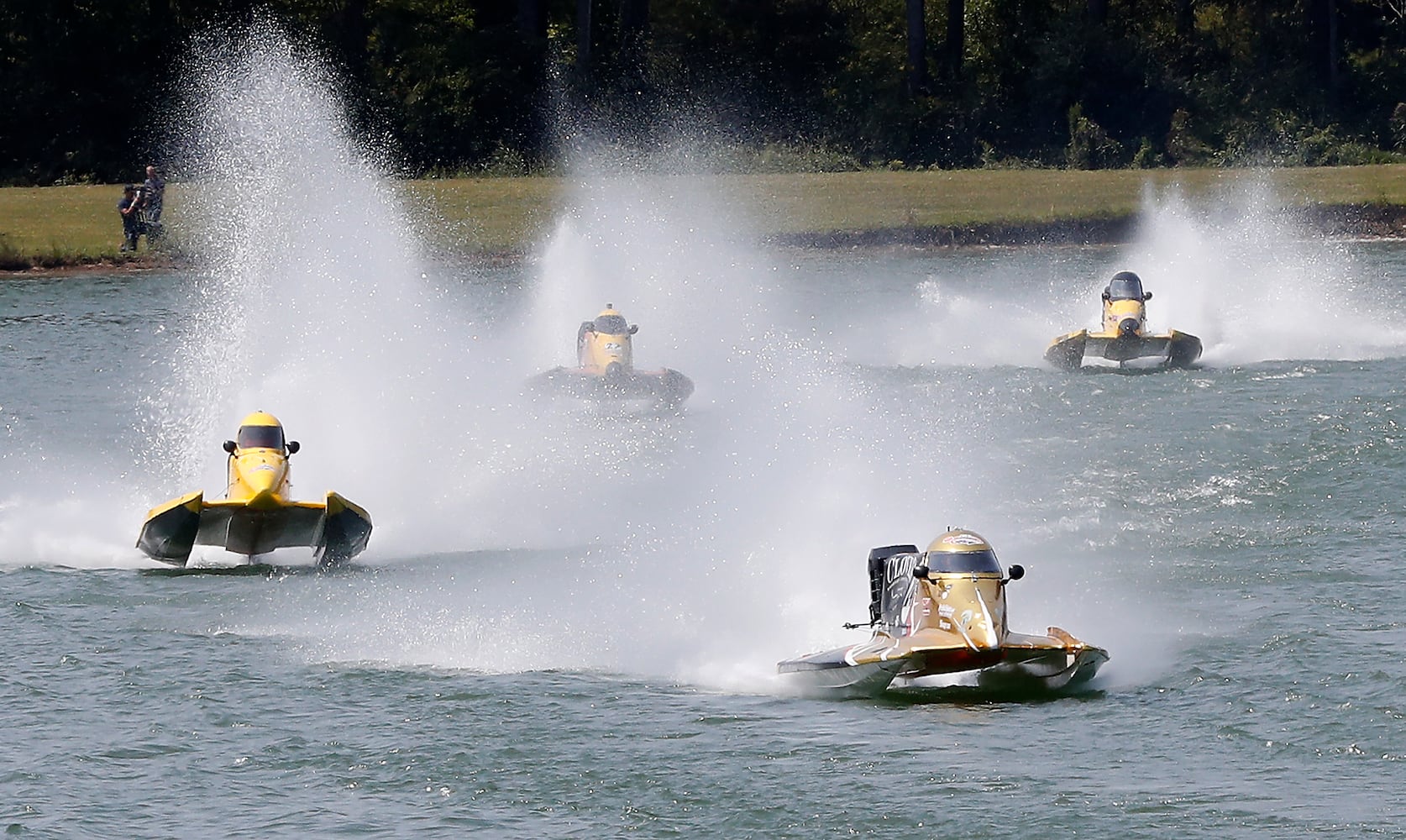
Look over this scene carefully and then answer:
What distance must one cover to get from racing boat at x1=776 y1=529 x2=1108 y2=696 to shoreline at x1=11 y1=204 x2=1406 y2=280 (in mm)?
36824

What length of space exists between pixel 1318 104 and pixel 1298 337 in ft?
114

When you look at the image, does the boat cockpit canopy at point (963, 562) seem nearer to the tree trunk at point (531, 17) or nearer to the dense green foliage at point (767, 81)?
the dense green foliage at point (767, 81)

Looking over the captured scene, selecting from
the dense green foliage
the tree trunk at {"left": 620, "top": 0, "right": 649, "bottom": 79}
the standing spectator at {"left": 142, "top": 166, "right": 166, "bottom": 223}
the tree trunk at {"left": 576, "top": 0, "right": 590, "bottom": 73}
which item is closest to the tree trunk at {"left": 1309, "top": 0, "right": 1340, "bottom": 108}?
the dense green foliage

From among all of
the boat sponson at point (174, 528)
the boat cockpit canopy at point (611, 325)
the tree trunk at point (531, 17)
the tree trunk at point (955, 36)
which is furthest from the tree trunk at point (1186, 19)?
the boat sponson at point (174, 528)

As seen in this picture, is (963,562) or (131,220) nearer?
(963,562)

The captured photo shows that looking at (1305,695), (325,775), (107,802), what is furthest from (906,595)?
(107,802)

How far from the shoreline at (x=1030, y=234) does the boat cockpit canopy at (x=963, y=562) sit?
1452 inches

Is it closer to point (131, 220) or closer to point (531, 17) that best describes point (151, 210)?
point (131, 220)

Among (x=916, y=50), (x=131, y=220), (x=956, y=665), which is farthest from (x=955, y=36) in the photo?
(x=956, y=665)

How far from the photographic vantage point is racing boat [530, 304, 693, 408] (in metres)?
29.5

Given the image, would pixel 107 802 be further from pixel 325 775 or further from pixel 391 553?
pixel 391 553

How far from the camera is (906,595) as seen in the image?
1605cm

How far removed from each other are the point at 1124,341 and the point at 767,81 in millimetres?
40412

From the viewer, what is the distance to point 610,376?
29.5 meters
